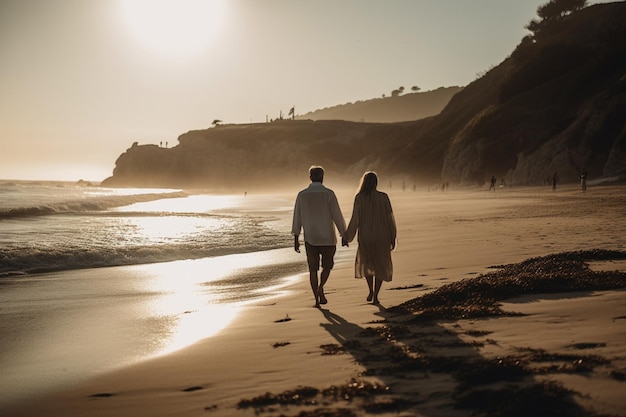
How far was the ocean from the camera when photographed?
19.1 ft

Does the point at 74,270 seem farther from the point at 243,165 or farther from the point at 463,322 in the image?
the point at 243,165

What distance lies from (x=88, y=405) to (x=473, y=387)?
113 inches

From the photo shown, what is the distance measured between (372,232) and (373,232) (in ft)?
0.05

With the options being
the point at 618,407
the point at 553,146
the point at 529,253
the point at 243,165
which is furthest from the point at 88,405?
the point at 243,165

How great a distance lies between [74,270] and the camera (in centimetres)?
1312

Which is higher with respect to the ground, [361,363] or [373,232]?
[373,232]

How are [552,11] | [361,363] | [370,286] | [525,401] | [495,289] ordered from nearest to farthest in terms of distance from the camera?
[525,401] < [361,363] < [495,289] < [370,286] < [552,11]

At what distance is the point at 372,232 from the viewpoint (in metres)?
8.17

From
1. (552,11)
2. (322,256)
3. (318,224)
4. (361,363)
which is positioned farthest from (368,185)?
(552,11)

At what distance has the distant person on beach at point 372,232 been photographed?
8.06m

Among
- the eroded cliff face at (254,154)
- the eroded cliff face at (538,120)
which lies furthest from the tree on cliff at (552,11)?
the eroded cliff face at (254,154)

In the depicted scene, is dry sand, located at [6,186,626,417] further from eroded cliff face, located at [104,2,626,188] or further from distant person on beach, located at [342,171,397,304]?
eroded cliff face, located at [104,2,626,188]

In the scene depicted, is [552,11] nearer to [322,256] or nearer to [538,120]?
[538,120]

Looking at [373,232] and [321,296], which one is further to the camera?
[373,232]
